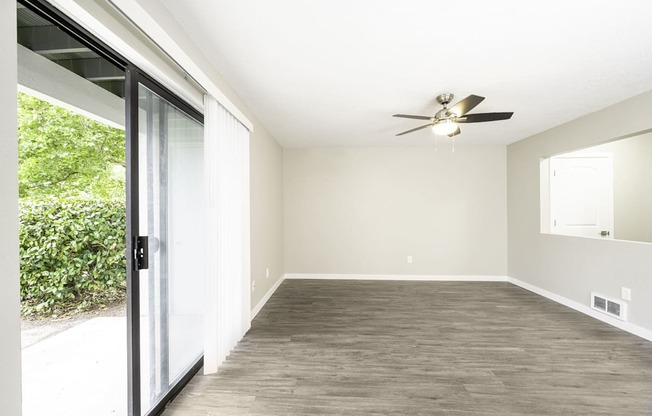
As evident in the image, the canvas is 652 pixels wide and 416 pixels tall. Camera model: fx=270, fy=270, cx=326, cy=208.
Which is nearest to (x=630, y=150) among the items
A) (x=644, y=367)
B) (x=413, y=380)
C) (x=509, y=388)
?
(x=644, y=367)

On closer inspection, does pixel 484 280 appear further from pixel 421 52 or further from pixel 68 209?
pixel 68 209

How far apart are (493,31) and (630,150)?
12.8 ft

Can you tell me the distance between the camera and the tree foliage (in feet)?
3.49

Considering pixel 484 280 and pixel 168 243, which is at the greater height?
pixel 168 243

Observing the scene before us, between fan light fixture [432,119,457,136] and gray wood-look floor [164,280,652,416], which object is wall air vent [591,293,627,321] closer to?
gray wood-look floor [164,280,652,416]

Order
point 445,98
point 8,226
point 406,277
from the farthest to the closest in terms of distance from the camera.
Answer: point 406,277 < point 445,98 < point 8,226

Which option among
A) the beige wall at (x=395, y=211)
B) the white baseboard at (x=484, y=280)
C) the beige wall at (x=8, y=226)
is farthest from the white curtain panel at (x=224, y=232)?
the beige wall at (x=395, y=211)

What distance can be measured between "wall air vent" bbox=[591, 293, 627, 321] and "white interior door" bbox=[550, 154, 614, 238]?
1128 millimetres

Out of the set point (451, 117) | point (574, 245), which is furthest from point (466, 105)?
point (574, 245)

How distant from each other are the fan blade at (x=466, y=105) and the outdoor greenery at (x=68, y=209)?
2.57 m

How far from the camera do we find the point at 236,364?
224 cm

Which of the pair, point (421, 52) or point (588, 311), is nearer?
point (421, 52)

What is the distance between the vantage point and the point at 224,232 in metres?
2.29

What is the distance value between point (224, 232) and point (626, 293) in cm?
415
